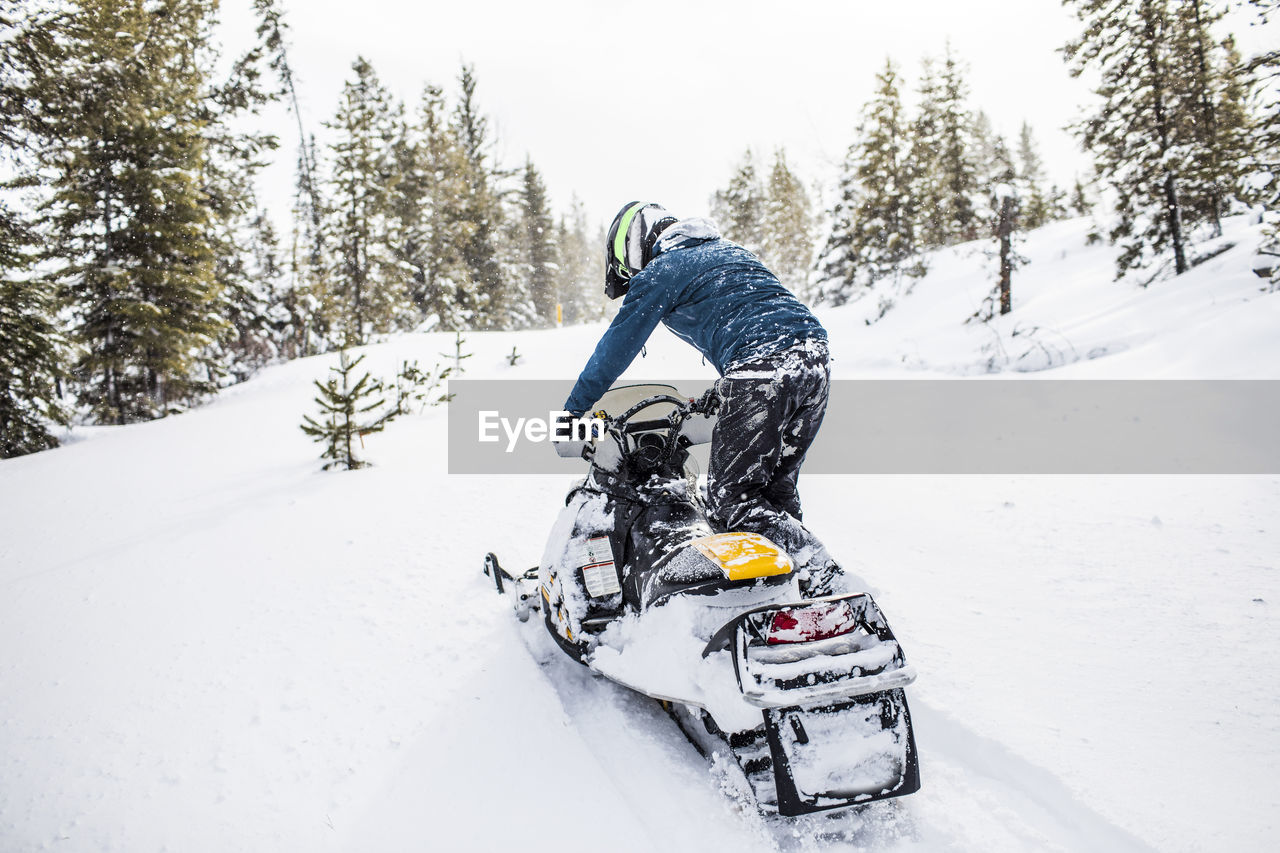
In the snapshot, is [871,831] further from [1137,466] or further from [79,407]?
[79,407]

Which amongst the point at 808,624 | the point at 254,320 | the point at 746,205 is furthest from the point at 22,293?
the point at 746,205

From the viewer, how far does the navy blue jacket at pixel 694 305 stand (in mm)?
2613

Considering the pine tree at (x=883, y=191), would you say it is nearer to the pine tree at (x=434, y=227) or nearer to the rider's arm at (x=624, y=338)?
the pine tree at (x=434, y=227)

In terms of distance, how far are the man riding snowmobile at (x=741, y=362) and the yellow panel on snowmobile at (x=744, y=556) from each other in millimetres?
379

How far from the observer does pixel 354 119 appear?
2106cm

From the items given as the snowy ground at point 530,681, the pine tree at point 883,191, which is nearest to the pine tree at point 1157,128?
the pine tree at point 883,191

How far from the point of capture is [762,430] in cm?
244

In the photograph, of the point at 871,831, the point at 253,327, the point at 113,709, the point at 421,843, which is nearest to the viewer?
the point at 871,831

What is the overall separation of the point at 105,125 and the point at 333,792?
14.2 metres

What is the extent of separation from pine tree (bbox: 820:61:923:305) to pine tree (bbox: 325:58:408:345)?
53.9 feet

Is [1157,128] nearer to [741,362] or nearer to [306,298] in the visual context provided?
[741,362]

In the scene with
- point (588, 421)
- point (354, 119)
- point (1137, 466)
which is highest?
point (354, 119)

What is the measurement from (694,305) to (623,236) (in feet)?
1.90

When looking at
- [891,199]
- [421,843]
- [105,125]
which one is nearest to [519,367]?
[105,125]
